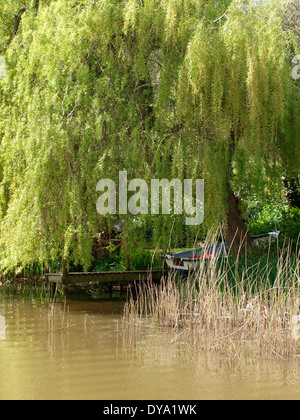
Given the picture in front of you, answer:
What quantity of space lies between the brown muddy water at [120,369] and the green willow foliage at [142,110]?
4.58 feet

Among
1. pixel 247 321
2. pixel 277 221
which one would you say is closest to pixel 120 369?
pixel 247 321

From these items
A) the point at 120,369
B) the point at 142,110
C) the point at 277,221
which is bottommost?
the point at 120,369

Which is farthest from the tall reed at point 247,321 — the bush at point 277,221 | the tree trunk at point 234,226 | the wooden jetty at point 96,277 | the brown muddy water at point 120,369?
the bush at point 277,221

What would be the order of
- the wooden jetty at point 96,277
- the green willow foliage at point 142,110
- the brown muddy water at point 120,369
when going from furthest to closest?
the wooden jetty at point 96,277 → the green willow foliage at point 142,110 → the brown muddy water at point 120,369

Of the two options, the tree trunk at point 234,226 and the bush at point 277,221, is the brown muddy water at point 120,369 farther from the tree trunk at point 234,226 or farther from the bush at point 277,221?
the bush at point 277,221

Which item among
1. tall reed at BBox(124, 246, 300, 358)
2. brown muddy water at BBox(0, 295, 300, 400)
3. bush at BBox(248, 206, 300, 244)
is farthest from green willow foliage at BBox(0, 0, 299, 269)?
bush at BBox(248, 206, 300, 244)

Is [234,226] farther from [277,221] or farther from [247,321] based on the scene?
[277,221]

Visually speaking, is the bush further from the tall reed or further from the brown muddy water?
the brown muddy water

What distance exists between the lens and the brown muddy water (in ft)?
16.4

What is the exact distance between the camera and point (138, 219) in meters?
8.61

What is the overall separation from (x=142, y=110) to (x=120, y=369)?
4092 mm

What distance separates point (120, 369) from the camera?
18.8 feet

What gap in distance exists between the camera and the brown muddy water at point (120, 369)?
16.4 feet

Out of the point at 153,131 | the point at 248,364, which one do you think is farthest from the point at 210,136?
the point at 248,364
